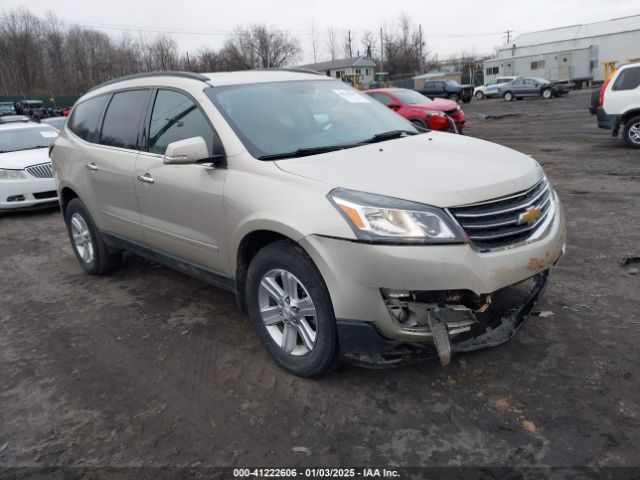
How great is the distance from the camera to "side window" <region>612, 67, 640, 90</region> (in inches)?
439

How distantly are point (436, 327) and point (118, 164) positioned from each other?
3046 mm

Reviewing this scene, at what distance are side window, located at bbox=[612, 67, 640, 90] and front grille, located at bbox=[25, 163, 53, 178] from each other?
11577 millimetres

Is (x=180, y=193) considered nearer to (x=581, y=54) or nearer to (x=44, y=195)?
(x=44, y=195)

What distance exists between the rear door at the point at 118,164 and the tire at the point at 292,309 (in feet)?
5.24

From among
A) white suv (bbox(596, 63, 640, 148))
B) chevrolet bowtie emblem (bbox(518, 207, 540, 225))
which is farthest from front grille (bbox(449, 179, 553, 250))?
white suv (bbox(596, 63, 640, 148))

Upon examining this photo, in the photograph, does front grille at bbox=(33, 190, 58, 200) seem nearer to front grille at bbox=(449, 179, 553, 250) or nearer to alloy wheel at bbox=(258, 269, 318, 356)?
alloy wheel at bbox=(258, 269, 318, 356)

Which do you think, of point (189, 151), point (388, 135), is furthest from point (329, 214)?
point (388, 135)

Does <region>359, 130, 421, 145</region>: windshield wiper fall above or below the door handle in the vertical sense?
above

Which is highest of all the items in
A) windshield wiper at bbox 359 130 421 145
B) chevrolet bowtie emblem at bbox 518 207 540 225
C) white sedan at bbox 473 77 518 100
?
white sedan at bbox 473 77 518 100

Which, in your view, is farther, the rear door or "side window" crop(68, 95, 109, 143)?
"side window" crop(68, 95, 109, 143)

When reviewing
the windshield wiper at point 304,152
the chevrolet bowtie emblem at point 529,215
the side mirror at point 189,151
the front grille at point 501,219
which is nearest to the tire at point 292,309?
the windshield wiper at point 304,152

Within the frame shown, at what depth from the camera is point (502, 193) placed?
286cm

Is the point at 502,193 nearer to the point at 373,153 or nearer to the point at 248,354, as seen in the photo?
the point at 373,153

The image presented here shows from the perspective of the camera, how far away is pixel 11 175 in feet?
28.8
